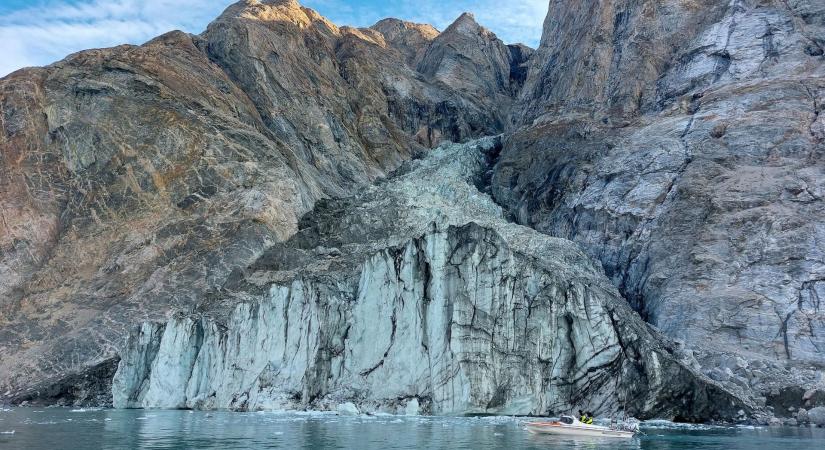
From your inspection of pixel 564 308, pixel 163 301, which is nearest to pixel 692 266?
pixel 564 308

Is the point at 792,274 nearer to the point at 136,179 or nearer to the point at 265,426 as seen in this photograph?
the point at 265,426

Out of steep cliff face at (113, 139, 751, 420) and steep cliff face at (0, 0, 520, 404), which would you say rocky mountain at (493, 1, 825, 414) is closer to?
steep cliff face at (113, 139, 751, 420)

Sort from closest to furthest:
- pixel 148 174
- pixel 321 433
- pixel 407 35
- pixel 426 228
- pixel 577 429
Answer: pixel 321 433
pixel 577 429
pixel 426 228
pixel 148 174
pixel 407 35

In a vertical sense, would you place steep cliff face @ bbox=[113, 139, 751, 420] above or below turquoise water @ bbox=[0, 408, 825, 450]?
above

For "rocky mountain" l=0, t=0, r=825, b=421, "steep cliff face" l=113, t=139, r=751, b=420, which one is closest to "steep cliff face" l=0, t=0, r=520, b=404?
"rocky mountain" l=0, t=0, r=825, b=421

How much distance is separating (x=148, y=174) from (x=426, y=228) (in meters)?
32.3

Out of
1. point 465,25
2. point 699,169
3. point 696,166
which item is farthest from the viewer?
point 465,25

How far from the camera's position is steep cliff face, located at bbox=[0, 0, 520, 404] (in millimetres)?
68188

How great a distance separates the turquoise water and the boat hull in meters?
0.81

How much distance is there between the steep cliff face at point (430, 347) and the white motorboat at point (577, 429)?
8.17m

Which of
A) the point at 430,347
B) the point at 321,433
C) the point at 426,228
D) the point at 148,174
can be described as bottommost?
the point at 321,433

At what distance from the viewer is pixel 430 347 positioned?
50312 mm

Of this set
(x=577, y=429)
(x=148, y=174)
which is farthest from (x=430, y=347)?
(x=148, y=174)

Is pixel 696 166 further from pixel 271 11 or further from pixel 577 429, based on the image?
pixel 271 11
